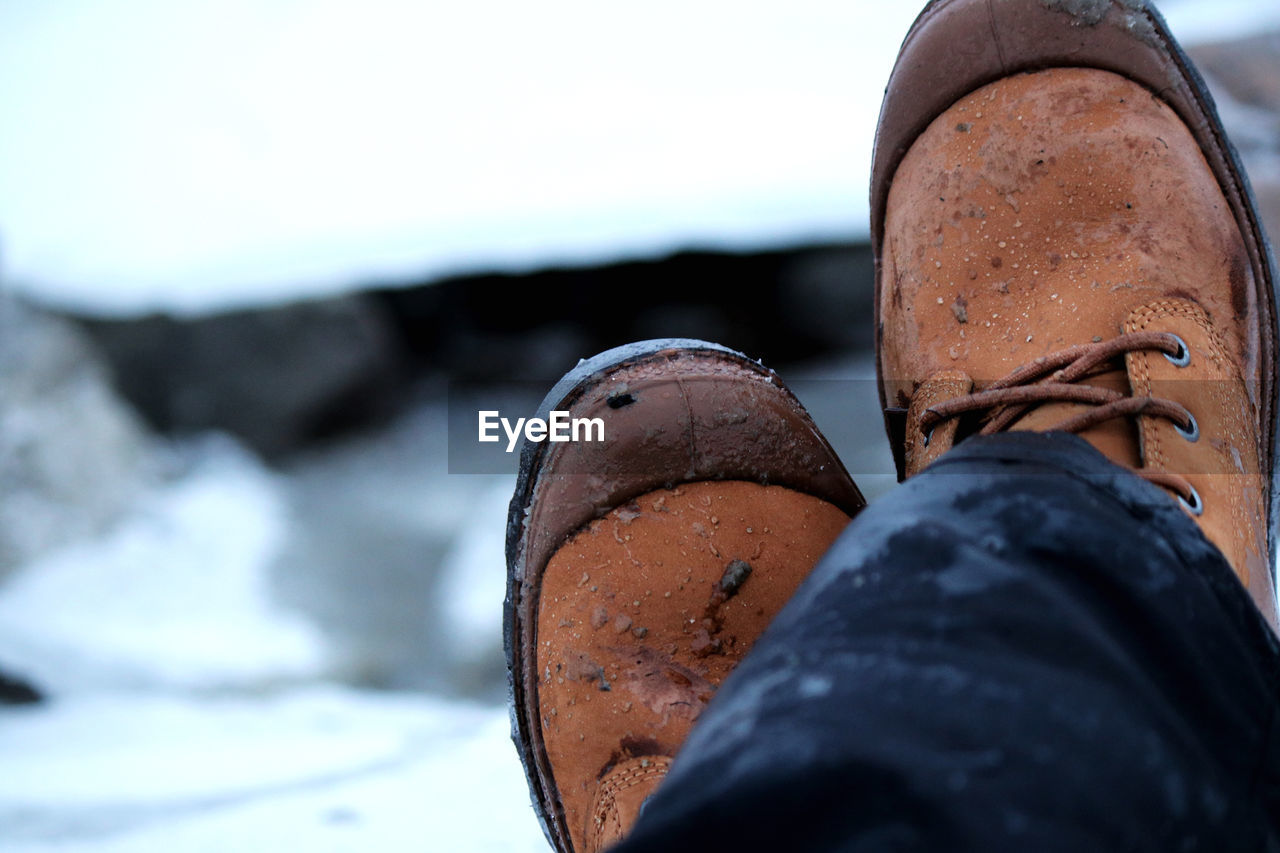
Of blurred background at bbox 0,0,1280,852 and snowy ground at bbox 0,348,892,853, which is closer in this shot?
snowy ground at bbox 0,348,892,853

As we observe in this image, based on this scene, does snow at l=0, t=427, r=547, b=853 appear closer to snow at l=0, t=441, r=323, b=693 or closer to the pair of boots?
snow at l=0, t=441, r=323, b=693

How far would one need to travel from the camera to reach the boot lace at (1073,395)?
639mm

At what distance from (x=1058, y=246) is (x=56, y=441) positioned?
1306 millimetres

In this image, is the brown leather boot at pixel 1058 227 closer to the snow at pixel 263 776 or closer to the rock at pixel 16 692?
the snow at pixel 263 776

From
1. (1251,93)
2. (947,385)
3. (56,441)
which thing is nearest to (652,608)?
(947,385)

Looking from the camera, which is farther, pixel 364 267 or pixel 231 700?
pixel 364 267

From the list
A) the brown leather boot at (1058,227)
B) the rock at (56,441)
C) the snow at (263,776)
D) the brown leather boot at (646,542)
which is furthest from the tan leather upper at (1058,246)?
the rock at (56,441)

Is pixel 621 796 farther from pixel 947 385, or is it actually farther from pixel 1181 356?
pixel 1181 356

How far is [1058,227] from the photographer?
2.71 ft

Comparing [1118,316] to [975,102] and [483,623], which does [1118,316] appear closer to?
[975,102]

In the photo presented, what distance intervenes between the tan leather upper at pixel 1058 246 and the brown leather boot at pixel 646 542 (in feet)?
0.41

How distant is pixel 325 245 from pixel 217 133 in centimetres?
29

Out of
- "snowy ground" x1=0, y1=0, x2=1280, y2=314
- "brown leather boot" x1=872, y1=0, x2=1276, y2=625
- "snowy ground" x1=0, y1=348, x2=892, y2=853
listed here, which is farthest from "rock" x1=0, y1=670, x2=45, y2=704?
"brown leather boot" x1=872, y1=0, x2=1276, y2=625

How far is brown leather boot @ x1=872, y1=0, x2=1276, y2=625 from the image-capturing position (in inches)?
29.5
